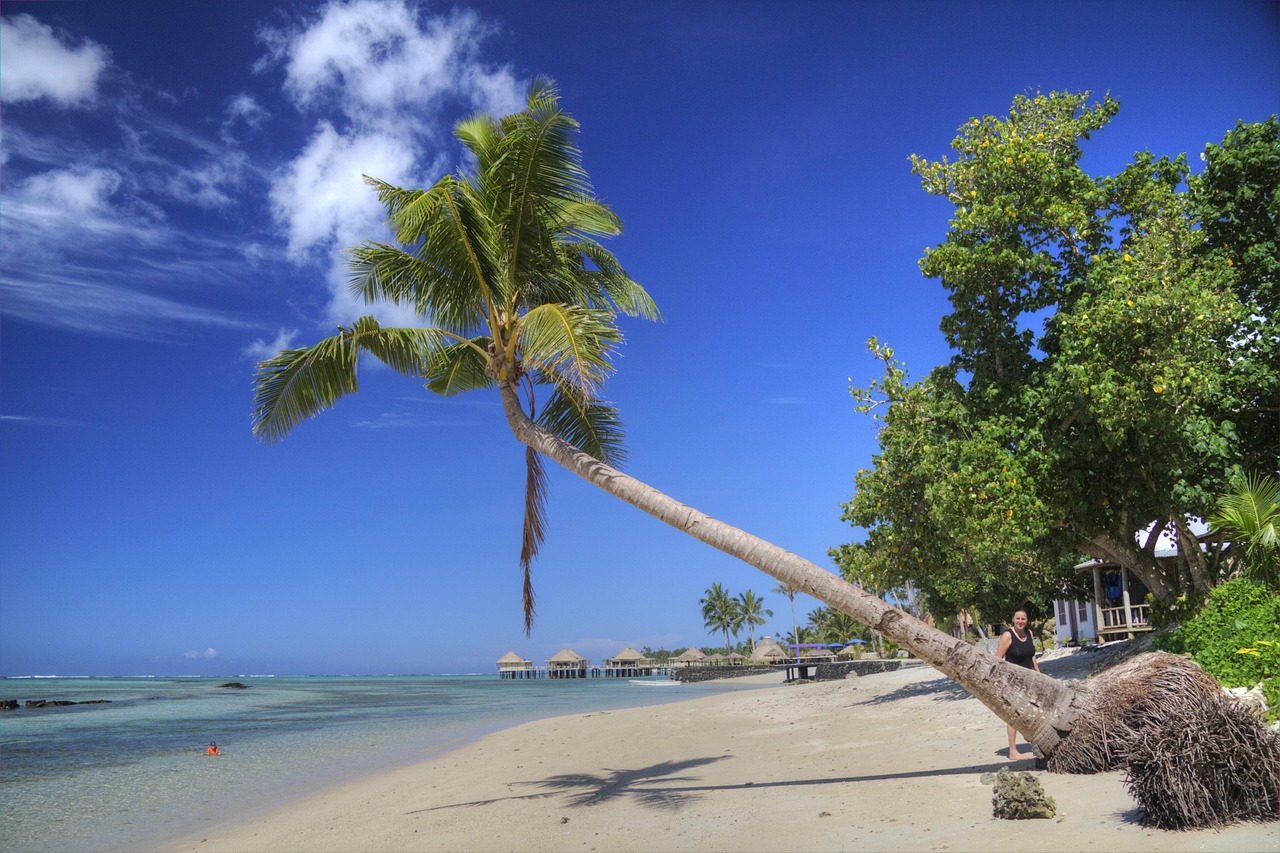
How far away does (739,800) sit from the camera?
7980 millimetres

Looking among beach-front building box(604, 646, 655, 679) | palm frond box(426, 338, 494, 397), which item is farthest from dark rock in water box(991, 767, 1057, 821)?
beach-front building box(604, 646, 655, 679)

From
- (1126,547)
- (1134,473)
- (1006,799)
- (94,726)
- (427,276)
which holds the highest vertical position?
(427,276)

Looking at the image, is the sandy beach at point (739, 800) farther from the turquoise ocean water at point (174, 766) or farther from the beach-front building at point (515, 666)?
the beach-front building at point (515, 666)

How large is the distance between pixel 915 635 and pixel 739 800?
2399 mm

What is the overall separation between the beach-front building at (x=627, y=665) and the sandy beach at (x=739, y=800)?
84.8m

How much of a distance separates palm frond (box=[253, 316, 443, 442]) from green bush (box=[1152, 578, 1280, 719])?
9427 millimetres

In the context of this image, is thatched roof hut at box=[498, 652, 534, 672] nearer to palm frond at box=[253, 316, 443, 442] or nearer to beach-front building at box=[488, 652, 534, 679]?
beach-front building at box=[488, 652, 534, 679]

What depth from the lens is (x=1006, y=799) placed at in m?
5.78

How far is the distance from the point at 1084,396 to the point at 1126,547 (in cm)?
389

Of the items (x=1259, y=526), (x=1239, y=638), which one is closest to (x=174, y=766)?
(x=1239, y=638)

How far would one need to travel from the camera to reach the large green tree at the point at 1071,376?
1087 cm

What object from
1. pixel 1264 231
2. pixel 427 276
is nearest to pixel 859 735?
pixel 427 276

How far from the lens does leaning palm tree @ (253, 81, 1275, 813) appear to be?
306 inches

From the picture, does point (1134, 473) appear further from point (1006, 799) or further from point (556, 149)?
point (556, 149)
